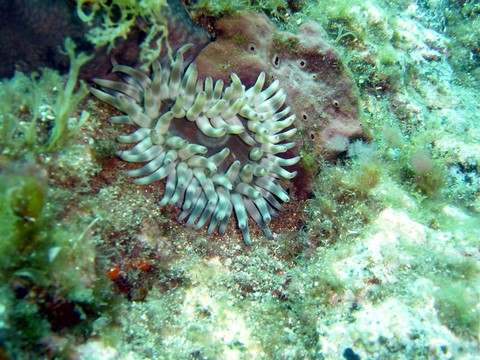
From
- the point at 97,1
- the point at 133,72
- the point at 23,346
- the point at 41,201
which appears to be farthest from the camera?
the point at 133,72

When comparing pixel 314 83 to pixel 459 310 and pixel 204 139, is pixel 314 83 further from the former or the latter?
Result: pixel 459 310

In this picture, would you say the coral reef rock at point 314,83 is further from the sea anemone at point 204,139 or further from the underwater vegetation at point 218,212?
the sea anemone at point 204,139

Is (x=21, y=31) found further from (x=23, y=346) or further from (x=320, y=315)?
(x=320, y=315)

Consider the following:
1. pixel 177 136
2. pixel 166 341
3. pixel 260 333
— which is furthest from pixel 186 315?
pixel 177 136

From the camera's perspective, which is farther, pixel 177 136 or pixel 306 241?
pixel 306 241

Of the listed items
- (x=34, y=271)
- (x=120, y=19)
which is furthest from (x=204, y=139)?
(x=34, y=271)

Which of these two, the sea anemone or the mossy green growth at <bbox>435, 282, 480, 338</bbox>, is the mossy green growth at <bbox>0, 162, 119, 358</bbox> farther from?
the mossy green growth at <bbox>435, 282, 480, 338</bbox>

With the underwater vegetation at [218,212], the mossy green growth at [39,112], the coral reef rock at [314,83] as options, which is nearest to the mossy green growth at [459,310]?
the underwater vegetation at [218,212]

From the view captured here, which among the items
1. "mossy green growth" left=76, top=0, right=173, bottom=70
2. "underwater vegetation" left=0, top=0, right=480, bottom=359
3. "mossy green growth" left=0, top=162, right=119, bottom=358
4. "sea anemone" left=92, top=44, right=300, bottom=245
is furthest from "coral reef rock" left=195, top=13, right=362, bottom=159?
"mossy green growth" left=0, top=162, right=119, bottom=358
